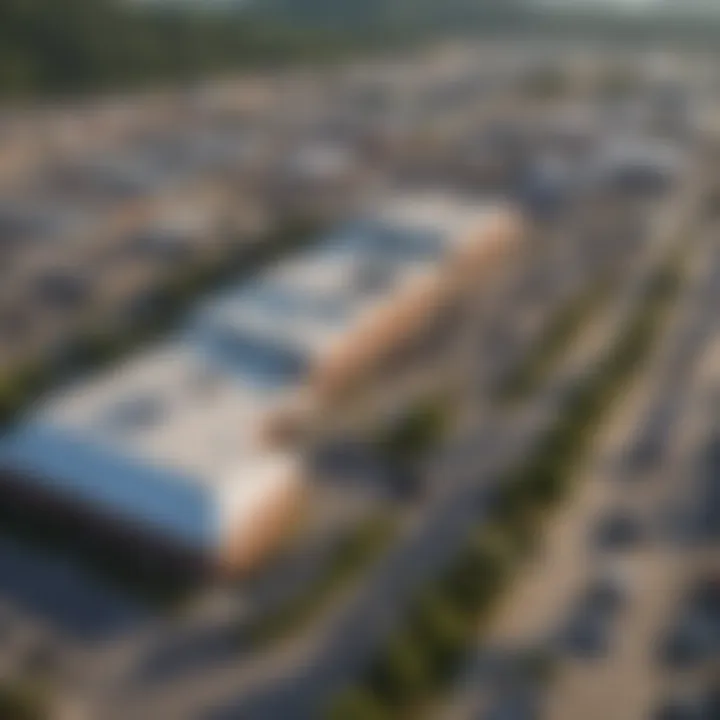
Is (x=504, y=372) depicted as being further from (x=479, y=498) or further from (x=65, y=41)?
(x=65, y=41)

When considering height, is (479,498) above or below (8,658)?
above

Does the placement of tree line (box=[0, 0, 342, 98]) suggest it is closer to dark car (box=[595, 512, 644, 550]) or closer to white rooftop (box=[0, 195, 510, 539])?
white rooftop (box=[0, 195, 510, 539])

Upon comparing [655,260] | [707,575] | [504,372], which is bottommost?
[707,575]

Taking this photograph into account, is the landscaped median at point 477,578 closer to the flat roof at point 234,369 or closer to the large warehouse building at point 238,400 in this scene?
the large warehouse building at point 238,400

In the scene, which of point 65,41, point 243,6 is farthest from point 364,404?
point 243,6

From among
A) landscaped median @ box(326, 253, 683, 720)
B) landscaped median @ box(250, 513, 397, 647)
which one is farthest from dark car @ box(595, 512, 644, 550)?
landscaped median @ box(250, 513, 397, 647)

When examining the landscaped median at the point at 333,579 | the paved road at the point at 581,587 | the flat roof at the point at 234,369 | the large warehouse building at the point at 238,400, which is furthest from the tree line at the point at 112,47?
the landscaped median at the point at 333,579
